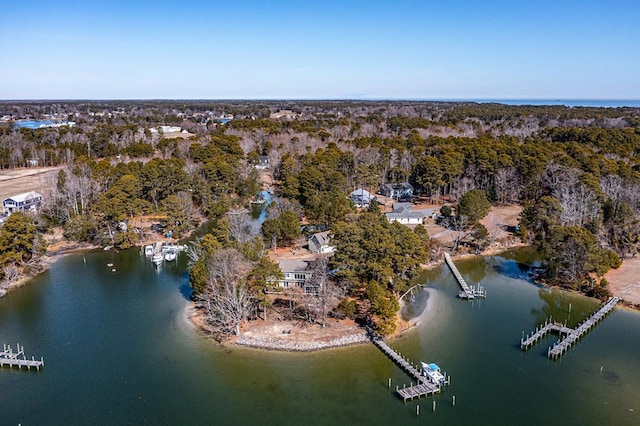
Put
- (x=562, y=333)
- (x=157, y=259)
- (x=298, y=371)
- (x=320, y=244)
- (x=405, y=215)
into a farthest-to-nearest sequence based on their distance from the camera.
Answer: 1. (x=405, y=215)
2. (x=157, y=259)
3. (x=320, y=244)
4. (x=562, y=333)
5. (x=298, y=371)

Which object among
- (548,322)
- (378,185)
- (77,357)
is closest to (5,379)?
(77,357)

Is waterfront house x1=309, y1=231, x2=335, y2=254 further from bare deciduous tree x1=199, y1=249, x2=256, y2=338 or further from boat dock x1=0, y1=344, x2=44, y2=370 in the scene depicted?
boat dock x1=0, y1=344, x2=44, y2=370

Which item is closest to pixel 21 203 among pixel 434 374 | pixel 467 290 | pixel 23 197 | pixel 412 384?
pixel 23 197

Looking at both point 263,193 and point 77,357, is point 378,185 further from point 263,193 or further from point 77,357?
point 77,357

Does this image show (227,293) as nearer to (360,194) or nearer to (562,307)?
(562,307)

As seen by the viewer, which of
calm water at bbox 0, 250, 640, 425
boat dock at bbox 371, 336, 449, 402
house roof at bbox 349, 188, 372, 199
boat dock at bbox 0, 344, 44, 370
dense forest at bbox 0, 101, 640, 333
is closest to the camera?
calm water at bbox 0, 250, 640, 425

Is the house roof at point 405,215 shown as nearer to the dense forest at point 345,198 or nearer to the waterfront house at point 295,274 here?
the dense forest at point 345,198

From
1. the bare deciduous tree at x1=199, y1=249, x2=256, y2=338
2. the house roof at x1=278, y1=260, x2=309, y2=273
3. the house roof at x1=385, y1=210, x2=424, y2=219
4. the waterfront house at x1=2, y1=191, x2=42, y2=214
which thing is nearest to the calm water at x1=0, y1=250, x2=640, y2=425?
the bare deciduous tree at x1=199, y1=249, x2=256, y2=338
